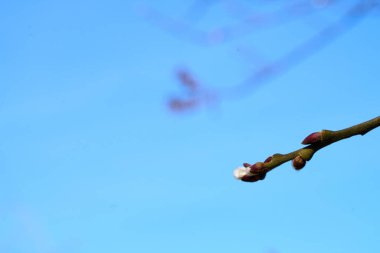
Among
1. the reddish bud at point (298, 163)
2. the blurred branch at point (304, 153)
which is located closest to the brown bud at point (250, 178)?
the blurred branch at point (304, 153)

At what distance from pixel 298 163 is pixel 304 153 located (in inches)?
1.5

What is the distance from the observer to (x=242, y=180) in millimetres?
2588

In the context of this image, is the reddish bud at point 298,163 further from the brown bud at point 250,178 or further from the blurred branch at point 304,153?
the brown bud at point 250,178

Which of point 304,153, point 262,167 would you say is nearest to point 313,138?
point 304,153

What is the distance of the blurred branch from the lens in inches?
99.6

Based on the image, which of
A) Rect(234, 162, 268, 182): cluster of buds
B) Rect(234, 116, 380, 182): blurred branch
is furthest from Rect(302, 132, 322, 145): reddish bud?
Rect(234, 162, 268, 182): cluster of buds

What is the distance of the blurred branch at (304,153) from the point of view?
2.53m

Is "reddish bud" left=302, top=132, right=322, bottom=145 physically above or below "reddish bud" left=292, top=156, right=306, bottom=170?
above

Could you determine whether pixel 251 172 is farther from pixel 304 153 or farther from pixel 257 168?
pixel 304 153

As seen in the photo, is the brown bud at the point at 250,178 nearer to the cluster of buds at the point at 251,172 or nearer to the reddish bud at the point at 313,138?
the cluster of buds at the point at 251,172

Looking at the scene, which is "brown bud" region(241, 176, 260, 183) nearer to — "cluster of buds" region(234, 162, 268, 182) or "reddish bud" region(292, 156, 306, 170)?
"cluster of buds" region(234, 162, 268, 182)

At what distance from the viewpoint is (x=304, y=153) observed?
8.38 feet

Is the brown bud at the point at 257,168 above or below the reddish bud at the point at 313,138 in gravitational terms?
below

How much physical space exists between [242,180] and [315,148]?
0.24 meters
